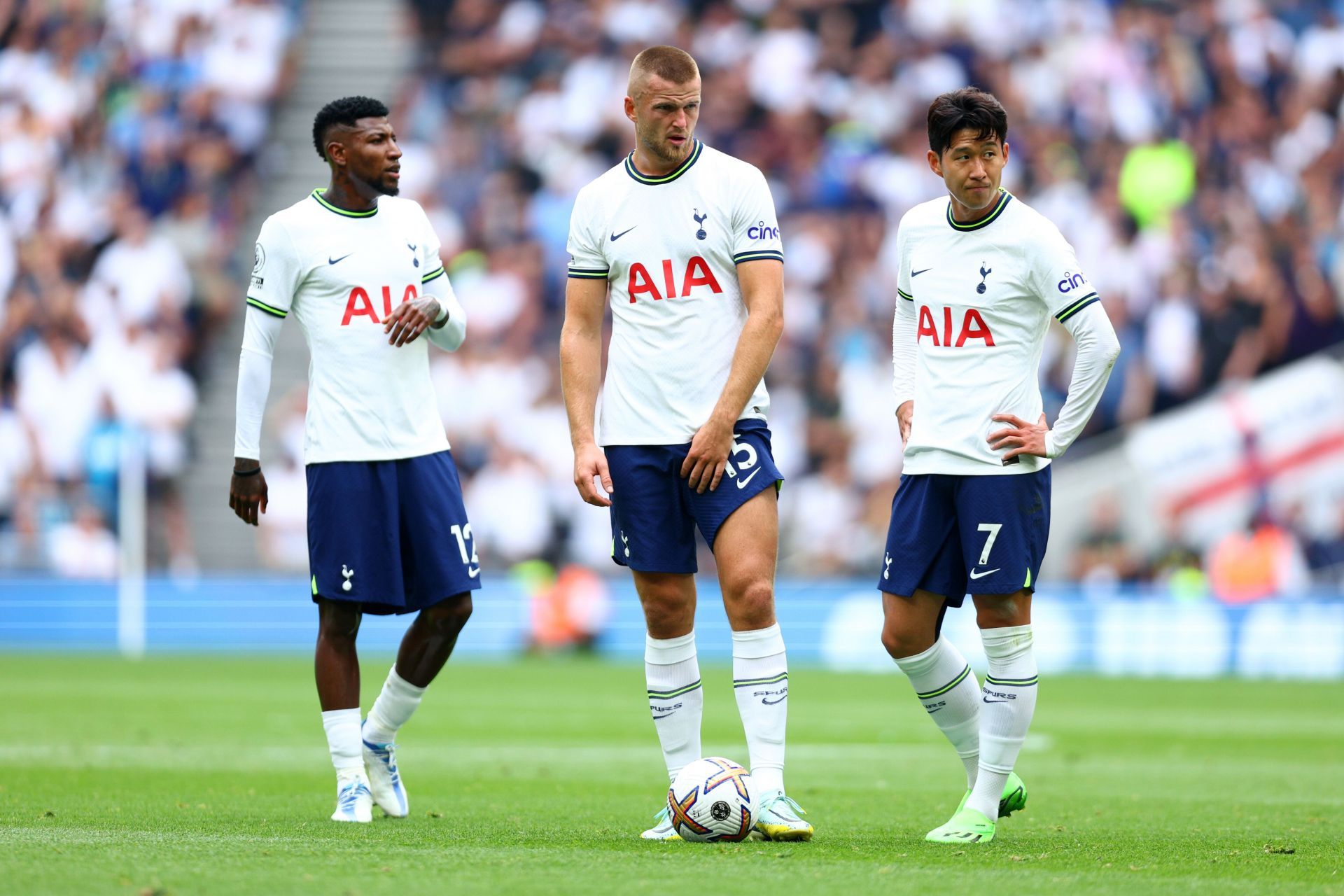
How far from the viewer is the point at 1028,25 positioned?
22.2m

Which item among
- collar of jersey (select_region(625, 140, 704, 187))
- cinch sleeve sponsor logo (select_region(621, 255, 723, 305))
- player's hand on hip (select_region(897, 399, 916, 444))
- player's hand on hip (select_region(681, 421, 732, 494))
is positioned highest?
collar of jersey (select_region(625, 140, 704, 187))

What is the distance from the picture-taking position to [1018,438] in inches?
249

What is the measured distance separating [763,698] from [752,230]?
1585 millimetres

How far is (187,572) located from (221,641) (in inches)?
38.2

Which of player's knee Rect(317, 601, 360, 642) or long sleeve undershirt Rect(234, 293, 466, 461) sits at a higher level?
long sleeve undershirt Rect(234, 293, 466, 461)

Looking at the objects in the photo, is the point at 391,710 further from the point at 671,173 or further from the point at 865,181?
the point at 865,181

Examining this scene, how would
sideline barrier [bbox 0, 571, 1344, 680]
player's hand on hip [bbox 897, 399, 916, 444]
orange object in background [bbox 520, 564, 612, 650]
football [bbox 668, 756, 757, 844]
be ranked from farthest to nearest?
1. orange object in background [bbox 520, 564, 612, 650]
2. sideline barrier [bbox 0, 571, 1344, 680]
3. player's hand on hip [bbox 897, 399, 916, 444]
4. football [bbox 668, 756, 757, 844]

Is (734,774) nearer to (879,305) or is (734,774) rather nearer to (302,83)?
(879,305)

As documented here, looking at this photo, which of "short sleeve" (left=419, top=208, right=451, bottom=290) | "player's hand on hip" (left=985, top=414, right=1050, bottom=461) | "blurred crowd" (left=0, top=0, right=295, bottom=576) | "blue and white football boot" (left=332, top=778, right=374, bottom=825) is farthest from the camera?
"blurred crowd" (left=0, top=0, right=295, bottom=576)

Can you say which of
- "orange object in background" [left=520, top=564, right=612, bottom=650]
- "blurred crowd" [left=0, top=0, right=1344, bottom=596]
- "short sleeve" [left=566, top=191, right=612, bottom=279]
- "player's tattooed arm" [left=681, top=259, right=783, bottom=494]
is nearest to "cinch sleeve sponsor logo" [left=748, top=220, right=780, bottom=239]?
"player's tattooed arm" [left=681, top=259, right=783, bottom=494]

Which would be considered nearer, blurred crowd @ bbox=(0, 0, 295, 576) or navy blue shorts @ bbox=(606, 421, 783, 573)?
navy blue shorts @ bbox=(606, 421, 783, 573)

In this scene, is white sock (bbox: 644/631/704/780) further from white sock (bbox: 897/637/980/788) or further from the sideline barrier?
the sideline barrier

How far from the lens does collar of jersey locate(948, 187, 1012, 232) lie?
21.4 ft

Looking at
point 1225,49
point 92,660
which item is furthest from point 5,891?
point 1225,49
